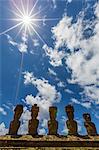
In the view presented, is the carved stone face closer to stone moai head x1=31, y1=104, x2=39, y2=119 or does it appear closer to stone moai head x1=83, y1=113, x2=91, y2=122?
stone moai head x1=83, y1=113, x2=91, y2=122

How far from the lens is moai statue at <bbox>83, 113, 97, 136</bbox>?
25.9 metres

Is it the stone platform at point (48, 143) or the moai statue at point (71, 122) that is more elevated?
the moai statue at point (71, 122)

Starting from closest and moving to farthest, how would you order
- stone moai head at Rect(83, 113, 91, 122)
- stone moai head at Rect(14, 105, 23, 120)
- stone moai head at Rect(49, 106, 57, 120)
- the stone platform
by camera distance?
the stone platform
stone moai head at Rect(14, 105, 23, 120)
stone moai head at Rect(49, 106, 57, 120)
stone moai head at Rect(83, 113, 91, 122)

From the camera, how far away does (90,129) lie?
2653cm

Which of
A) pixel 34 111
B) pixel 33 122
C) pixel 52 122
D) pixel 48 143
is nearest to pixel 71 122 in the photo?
pixel 52 122

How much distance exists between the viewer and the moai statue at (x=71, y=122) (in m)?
25.7

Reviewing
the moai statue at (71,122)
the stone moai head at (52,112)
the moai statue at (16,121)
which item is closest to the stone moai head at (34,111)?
the moai statue at (16,121)

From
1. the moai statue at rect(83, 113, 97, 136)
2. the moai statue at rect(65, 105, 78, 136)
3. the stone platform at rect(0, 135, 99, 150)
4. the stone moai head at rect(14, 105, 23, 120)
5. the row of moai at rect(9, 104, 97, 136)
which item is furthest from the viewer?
the stone moai head at rect(14, 105, 23, 120)

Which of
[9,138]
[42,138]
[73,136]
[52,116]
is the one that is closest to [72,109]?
[52,116]

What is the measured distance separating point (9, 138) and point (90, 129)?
9.41 metres

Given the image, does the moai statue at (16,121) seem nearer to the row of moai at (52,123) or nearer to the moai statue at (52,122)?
the row of moai at (52,123)

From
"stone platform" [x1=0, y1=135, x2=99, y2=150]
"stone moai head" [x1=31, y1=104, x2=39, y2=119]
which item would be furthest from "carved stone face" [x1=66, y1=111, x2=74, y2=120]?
"stone platform" [x1=0, y1=135, x2=99, y2=150]

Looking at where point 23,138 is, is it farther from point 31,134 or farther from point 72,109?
point 72,109

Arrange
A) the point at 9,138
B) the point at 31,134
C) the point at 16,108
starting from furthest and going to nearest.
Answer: the point at 16,108 < the point at 31,134 < the point at 9,138
